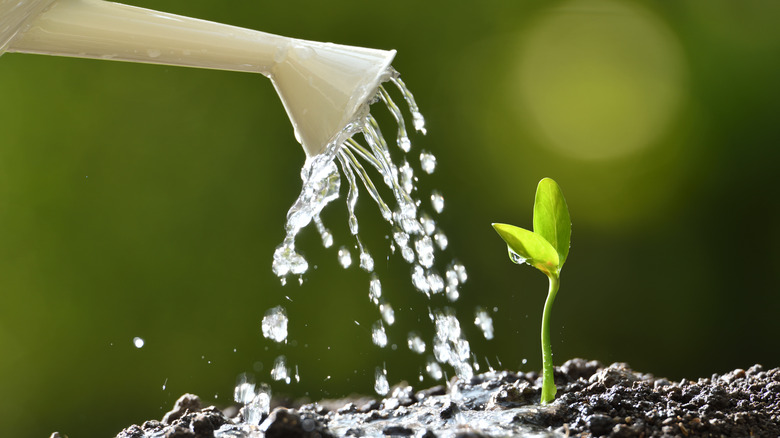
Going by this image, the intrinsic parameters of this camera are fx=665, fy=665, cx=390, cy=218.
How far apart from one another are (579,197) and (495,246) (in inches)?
14.7

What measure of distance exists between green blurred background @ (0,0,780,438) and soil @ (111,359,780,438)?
143 centimetres

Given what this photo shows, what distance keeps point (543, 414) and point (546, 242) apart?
0.68 feet

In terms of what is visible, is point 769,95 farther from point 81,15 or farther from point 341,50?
point 81,15

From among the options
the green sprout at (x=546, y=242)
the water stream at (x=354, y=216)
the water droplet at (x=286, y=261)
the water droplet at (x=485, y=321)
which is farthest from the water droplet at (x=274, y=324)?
the water droplet at (x=485, y=321)

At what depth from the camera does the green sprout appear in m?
0.83

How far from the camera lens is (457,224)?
95.0 inches

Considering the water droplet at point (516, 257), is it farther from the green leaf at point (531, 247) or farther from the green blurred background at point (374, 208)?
the green blurred background at point (374, 208)

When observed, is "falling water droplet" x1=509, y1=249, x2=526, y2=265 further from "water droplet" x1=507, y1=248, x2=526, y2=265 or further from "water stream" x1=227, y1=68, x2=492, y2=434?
"water stream" x1=227, y1=68, x2=492, y2=434

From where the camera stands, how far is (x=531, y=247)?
33.0 inches

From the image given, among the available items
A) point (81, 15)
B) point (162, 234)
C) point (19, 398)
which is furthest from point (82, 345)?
point (81, 15)

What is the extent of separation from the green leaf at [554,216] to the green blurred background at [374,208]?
1.47m

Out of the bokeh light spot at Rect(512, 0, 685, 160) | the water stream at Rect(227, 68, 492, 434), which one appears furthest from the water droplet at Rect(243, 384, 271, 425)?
the bokeh light spot at Rect(512, 0, 685, 160)

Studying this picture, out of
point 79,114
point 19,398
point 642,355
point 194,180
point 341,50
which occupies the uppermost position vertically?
point 79,114

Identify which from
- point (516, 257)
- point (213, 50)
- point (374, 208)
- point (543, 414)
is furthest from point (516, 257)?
point (374, 208)
